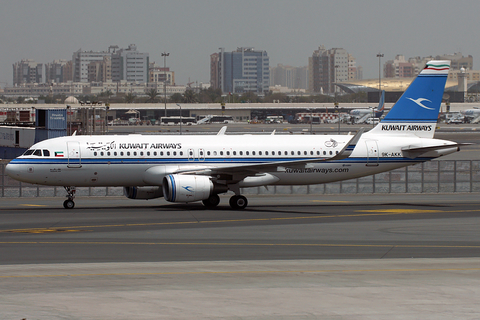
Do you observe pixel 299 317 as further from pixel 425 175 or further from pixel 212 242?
pixel 425 175

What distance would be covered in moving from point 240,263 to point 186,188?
13.4 meters

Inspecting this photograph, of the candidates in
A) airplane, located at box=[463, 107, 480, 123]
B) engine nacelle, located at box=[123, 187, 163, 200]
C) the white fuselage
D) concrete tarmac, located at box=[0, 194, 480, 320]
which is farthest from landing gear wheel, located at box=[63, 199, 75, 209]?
airplane, located at box=[463, 107, 480, 123]

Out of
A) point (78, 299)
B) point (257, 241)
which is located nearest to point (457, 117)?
point (257, 241)

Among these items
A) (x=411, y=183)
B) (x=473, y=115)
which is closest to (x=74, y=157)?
(x=411, y=183)

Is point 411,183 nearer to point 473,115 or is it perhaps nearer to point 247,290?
point 247,290

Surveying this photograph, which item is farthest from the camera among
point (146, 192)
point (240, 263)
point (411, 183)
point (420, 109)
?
point (411, 183)

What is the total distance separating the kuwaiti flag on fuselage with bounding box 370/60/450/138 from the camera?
37.2 meters

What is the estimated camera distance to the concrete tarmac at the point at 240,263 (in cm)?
1276

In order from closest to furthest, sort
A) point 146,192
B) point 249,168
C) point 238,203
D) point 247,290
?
point 247,290
point 249,168
point 238,203
point 146,192

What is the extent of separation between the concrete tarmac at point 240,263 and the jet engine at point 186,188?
3.20 feet

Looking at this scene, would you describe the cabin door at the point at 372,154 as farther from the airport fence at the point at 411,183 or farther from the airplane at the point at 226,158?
the airport fence at the point at 411,183

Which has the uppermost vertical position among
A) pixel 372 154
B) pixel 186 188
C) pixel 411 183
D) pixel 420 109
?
pixel 420 109

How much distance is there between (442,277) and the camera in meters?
15.9

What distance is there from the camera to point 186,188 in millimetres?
31125
